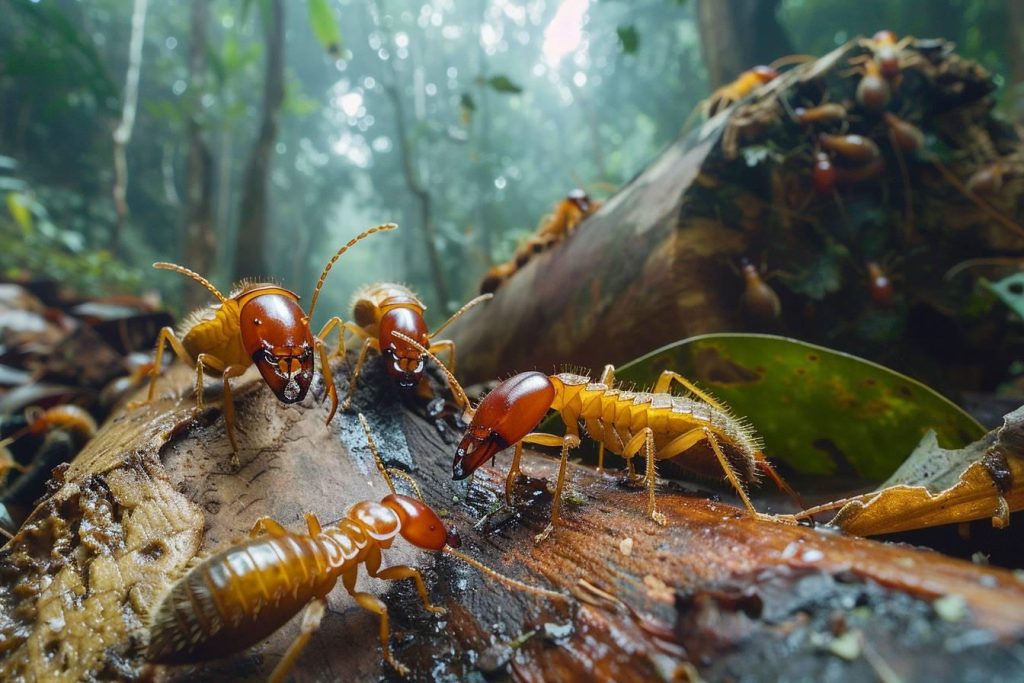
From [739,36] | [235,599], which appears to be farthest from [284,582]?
[739,36]

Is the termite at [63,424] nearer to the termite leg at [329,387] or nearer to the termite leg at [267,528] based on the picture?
the termite leg at [329,387]

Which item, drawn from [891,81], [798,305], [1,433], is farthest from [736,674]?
[1,433]

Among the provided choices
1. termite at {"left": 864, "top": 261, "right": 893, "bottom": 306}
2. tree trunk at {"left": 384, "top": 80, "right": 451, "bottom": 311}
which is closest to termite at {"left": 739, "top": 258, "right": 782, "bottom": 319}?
termite at {"left": 864, "top": 261, "right": 893, "bottom": 306}

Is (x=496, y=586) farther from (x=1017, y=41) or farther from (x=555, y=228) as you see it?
(x=1017, y=41)

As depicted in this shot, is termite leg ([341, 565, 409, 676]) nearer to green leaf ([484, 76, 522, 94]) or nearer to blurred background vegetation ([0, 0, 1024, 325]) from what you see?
blurred background vegetation ([0, 0, 1024, 325])

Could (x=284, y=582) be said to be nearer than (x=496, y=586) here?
Yes

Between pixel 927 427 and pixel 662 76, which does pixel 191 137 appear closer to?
pixel 927 427
